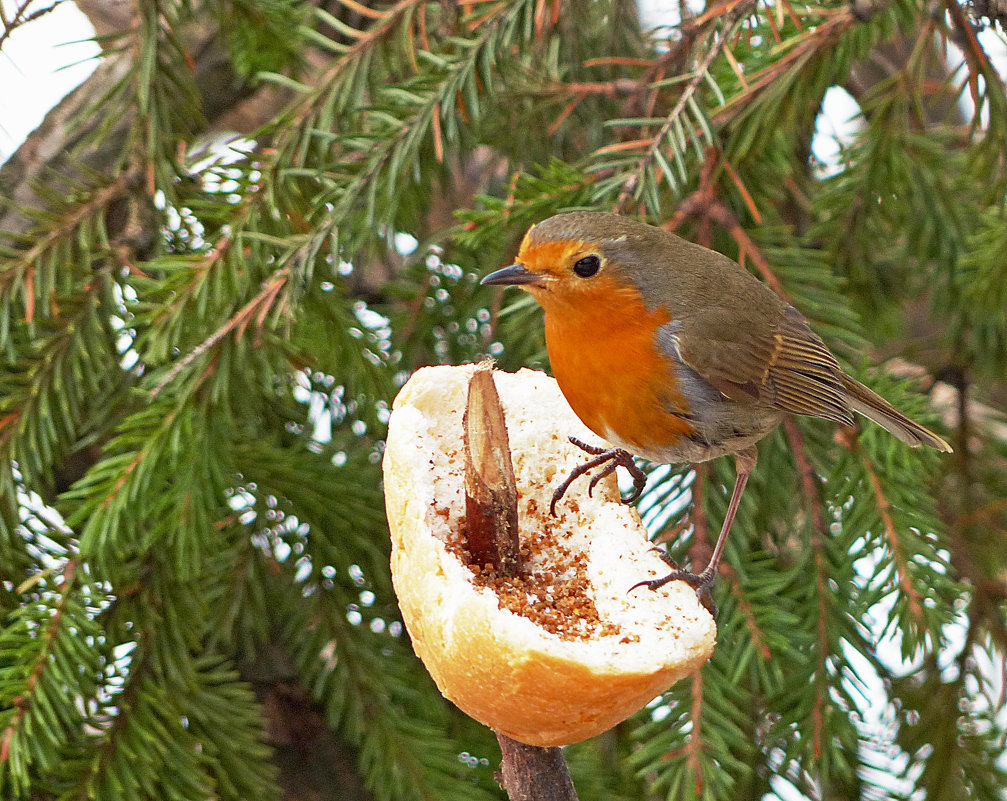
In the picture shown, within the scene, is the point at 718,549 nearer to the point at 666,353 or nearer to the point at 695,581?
the point at 695,581

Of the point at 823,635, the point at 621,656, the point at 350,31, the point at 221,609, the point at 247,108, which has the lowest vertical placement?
the point at 823,635

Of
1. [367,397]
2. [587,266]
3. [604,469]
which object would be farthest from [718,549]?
[367,397]

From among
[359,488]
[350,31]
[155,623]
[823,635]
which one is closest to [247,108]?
[350,31]

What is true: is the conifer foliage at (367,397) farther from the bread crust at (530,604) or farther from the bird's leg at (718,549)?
the bread crust at (530,604)

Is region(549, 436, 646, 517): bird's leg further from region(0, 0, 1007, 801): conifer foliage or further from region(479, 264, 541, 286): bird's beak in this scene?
region(479, 264, 541, 286): bird's beak

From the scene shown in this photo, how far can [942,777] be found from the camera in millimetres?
1757

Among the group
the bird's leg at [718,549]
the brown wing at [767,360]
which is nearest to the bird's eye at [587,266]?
the brown wing at [767,360]

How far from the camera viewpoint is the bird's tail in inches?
60.4

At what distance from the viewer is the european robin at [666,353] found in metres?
1.44

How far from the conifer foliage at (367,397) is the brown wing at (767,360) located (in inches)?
2.2

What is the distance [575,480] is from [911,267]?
1.07 meters

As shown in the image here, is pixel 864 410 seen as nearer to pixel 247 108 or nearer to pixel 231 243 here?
pixel 231 243

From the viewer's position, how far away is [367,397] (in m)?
1.73

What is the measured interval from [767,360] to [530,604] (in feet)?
2.30
